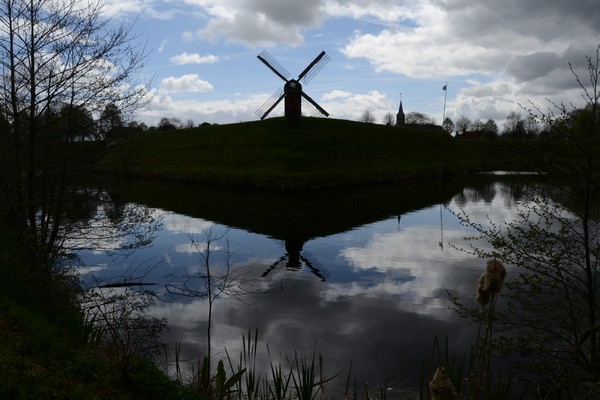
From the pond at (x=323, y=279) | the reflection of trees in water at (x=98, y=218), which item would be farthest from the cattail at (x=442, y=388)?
the reflection of trees in water at (x=98, y=218)

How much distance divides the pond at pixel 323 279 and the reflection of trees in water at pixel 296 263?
6 centimetres

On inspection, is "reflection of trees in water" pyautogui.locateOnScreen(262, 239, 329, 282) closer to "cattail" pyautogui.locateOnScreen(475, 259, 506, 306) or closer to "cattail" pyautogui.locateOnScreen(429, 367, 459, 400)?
"cattail" pyautogui.locateOnScreen(475, 259, 506, 306)

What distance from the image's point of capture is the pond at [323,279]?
12.7 m

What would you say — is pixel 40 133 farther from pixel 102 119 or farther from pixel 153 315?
pixel 153 315

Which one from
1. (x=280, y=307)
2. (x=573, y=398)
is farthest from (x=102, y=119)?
(x=573, y=398)

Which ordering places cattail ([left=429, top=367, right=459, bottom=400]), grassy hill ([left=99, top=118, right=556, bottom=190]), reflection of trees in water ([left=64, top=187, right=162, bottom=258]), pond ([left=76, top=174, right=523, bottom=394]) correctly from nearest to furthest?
cattail ([left=429, top=367, right=459, bottom=400])
pond ([left=76, top=174, right=523, bottom=394])
reflection of trees in water ([left=64, top=187, right=162, bottom=258])
grassy hill ([left=99, top=118, right=556, bottom=190])

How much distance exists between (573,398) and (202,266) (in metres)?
15.9

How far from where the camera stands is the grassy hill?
58.0 m

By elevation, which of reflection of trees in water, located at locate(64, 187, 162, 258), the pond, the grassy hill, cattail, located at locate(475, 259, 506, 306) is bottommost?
the pond

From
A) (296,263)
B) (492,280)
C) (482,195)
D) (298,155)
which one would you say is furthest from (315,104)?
(492,280)

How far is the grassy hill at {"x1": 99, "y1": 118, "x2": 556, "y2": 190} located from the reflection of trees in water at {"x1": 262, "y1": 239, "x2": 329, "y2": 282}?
2718 centimetres

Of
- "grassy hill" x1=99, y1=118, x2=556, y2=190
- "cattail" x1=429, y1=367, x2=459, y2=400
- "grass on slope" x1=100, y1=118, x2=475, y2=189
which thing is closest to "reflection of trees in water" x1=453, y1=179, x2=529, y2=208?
"grassy hill" x1=99, y1=118, x2=556, y2=190

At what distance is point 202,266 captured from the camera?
841 inches

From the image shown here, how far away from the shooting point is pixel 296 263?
2180 centimetres
